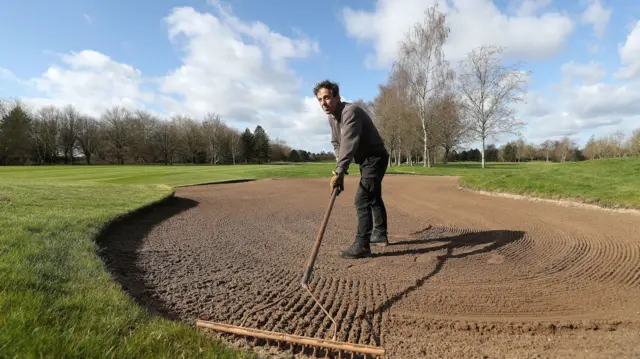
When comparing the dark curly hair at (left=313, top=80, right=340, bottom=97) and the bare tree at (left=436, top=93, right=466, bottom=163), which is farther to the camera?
the bare tree at (left=436, top=93, right=466, bottom=163)

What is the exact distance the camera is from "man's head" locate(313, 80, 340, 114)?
416cm

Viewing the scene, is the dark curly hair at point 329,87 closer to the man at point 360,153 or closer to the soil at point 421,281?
the man at point 360,153

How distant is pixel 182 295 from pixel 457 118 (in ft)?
134

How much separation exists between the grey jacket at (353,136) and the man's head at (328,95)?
113 mm

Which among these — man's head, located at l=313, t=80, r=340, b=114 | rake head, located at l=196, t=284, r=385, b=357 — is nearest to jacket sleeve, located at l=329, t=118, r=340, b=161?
man's head, located at l=313, t=80, r=340, b=114

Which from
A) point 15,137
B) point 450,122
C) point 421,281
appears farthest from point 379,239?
point 15,137

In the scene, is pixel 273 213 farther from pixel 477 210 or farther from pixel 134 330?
pixel 134 330

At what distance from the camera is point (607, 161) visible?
12.1m

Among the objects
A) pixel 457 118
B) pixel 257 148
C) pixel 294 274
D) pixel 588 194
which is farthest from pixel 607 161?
pixel 257 148

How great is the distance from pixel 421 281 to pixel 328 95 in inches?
102

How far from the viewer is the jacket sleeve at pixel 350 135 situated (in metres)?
3.96

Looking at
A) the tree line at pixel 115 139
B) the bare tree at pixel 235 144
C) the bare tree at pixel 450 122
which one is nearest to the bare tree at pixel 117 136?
the tree line at pixel 115 139

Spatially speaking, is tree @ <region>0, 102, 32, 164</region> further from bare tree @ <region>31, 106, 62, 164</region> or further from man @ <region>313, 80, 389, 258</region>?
man @ <region>313, 80, 389, 258</region>

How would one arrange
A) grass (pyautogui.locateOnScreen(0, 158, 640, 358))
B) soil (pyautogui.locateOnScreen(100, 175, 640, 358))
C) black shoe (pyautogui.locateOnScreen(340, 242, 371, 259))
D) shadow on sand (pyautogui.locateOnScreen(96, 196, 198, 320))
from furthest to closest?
black shoe (pyautogui.locateOnScreen(340, 242, 371, 259)), shadow on sand (pyautogui.locateOnScreen(96, 196, 198, 320)), soil (pyautogui.locateOnScreen(100, 175, 640, 358)), grass (pyautogui.locateOnScreen(0, 158, 640, 358))
